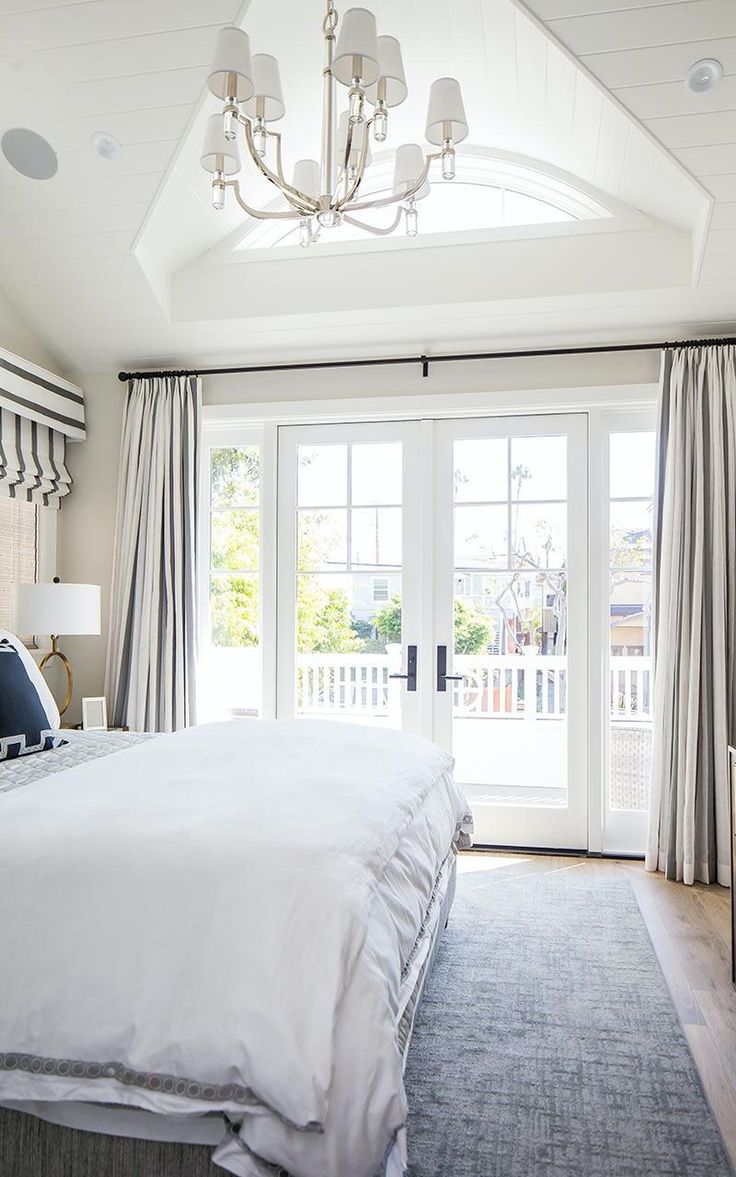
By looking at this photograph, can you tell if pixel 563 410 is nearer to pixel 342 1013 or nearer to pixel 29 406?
pixel 29 406

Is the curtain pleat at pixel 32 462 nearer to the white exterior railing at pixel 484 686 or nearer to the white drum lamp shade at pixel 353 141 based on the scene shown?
the white exterior railing at pixel 484 686

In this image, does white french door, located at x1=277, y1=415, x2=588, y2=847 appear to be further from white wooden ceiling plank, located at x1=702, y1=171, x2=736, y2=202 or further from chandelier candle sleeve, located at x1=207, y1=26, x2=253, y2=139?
chandelier candle sleeve, located at x1=207, y1=26, x2=253, y2=139

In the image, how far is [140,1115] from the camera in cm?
154

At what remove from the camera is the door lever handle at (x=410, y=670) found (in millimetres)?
4355

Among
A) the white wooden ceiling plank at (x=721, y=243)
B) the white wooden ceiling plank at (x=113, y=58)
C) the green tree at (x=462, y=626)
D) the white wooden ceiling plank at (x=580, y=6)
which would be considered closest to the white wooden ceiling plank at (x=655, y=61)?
the white wooden ceiling plank at (x=580, y=6)

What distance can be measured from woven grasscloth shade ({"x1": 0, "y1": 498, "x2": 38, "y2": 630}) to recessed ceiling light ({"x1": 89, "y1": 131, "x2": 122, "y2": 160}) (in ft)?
5.47

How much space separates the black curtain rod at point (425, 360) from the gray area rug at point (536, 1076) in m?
2.58

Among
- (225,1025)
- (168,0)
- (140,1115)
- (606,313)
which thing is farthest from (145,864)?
(606,313)

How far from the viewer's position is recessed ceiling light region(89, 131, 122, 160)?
3.36 m

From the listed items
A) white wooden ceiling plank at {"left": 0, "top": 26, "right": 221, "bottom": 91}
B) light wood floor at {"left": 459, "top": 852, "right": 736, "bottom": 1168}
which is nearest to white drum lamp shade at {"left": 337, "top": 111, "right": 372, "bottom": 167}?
white wooden ceiling plank at {"left": 0, "top": 26, "right": 221, "bottom": 91}

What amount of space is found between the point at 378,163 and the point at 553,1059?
12.4ft

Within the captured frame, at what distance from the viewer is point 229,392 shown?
457 cm

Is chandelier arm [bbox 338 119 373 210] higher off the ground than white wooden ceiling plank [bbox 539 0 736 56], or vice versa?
white wooden ceiling plank [bbox 539 0 736 56]

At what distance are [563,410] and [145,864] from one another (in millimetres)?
3342
